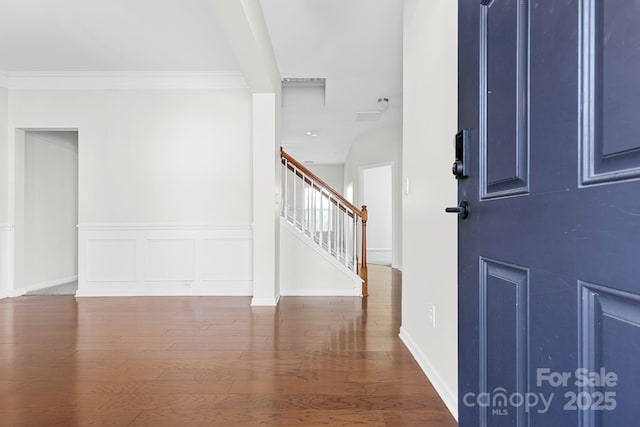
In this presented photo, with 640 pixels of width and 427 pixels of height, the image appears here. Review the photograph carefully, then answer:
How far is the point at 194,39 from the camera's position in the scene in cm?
322

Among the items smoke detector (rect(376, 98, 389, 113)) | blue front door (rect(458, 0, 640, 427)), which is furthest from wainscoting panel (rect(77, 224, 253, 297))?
blue front door (rect(458, 0, 640, 427))

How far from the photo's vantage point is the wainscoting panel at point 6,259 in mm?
3936

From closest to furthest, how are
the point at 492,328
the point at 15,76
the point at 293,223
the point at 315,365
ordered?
the point at 492,328
the point at 315,365
the point at 15,76
the point at 293,223

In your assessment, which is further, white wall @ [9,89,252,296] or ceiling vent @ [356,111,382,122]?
ceiling vent @ [356,111,382,122]

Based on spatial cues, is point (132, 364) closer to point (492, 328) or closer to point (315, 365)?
point (315, 365)

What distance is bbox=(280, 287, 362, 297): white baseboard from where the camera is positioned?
3.96 m

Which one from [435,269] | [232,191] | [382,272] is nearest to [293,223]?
[232,191]

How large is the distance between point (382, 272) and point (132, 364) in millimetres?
4251

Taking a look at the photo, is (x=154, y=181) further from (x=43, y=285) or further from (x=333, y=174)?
(x=333, y=174)

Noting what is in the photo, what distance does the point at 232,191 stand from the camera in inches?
159

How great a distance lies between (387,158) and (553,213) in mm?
5795

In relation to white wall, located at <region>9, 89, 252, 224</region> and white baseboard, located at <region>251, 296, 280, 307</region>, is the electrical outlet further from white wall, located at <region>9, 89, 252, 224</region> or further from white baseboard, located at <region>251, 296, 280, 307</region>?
white wall, located at <region>9, 89, 252, 224</region>

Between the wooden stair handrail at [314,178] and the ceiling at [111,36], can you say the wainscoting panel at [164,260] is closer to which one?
the wooden stair handrail at [314,178]

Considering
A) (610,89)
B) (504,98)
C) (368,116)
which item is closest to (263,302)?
(504,98)
